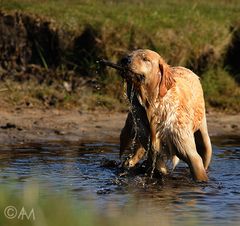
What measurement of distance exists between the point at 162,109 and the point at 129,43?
5.23 metres

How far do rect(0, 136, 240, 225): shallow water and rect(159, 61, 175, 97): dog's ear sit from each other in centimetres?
100

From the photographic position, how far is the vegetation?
1452 centimetres

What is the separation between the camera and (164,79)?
9.41 m

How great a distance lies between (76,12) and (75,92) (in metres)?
1.56

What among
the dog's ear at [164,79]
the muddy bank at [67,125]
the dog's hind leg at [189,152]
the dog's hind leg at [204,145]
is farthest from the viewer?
the muddy bank at [67,125]

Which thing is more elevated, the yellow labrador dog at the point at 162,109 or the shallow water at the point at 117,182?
the yellow labrador dog at the point at 162,109

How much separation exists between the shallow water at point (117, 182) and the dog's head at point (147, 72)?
1.03 metres

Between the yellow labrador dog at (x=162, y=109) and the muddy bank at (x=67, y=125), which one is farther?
the muddy bank at (x=67, y=125)

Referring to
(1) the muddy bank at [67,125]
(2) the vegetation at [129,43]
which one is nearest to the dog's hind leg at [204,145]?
(1) the muddy bank at [67,125]

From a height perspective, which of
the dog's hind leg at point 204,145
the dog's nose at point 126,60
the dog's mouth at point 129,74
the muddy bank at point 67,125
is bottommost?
the muddy bank at point 67,125

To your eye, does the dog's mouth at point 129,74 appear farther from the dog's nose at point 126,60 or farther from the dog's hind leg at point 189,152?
the dog's hind leg at point 189,152

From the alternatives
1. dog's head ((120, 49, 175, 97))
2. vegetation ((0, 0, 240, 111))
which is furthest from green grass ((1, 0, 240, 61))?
dog's head ((120, 49, 175, 97))

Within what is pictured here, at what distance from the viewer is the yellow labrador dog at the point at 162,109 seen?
924cm

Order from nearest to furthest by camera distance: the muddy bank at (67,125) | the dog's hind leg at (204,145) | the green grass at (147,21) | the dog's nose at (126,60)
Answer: the dog's nose at (126,60)
the dog's hind leg at (204,145)
the muddy bank at (67,125)
the green grass at (147,21)
